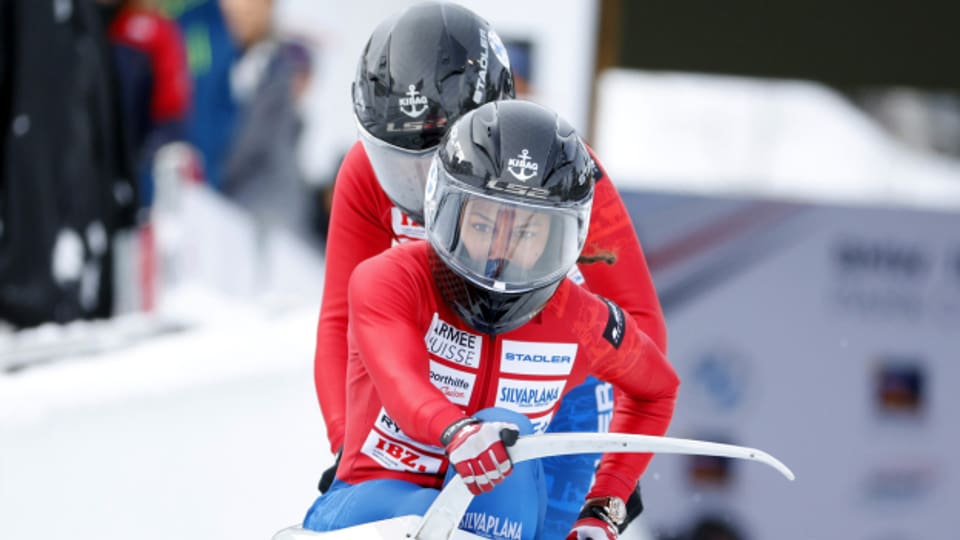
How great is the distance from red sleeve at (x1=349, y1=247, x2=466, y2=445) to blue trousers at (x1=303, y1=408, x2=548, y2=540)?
12 cm

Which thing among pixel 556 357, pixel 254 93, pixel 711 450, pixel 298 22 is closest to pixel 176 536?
pixel 556 357

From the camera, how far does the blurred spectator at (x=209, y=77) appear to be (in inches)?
283

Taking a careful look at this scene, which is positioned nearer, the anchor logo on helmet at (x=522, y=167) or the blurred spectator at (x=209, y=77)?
the anchor logo on helmet at (x=522, y=167)

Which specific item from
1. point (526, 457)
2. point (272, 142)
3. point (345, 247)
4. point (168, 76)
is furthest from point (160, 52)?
point (526, 457)

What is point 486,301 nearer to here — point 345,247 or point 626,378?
point 626,378

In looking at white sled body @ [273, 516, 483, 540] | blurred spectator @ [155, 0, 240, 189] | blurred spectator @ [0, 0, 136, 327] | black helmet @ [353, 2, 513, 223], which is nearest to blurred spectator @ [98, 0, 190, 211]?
blurred spectator @ [0, 0, 136, 327]

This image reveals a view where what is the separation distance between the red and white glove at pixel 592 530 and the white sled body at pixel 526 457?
0.39 meters

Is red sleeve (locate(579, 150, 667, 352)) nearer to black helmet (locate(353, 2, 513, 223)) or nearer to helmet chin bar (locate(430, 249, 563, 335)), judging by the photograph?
black helmet (locate(353, 2, 513, 223))

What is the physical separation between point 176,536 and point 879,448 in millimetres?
3094

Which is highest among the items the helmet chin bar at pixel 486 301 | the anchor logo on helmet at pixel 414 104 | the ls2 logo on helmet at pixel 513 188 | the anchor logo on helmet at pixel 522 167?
the anchor logo on helmet at pixel 414 104

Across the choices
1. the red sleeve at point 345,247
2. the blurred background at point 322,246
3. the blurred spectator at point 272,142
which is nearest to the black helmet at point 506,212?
the red sleeve at point 345,247

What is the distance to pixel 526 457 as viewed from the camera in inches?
79.7

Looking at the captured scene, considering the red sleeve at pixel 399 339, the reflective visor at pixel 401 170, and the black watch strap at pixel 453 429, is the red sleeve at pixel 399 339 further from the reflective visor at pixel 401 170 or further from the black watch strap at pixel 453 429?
the reflective visor at pixel 401 170

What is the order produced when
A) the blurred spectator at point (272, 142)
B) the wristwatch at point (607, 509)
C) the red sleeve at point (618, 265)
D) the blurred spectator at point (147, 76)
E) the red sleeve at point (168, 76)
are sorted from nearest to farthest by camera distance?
the wristwatch at point (607, 509) → the red sleeve at point (618, 265) → the blurred spectator at point (147, 76) → the red sleeve at point (168, 76) → the blurred spectator at point (272, 142)
